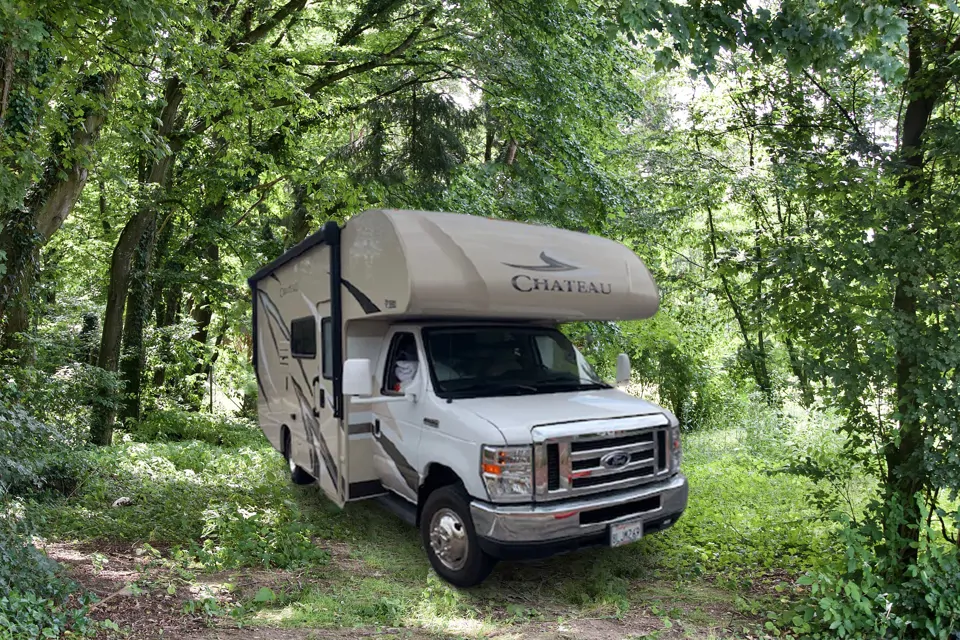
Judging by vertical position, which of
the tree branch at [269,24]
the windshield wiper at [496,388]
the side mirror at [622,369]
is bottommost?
the windshield wiper at [496,388]

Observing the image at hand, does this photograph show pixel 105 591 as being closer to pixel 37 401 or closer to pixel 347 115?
pixel 37 401

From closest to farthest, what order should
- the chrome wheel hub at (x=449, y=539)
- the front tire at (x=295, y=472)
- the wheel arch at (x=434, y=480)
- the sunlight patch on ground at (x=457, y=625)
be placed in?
the sunlight patch on ground at (x=457, y=625), the chrome wheel hub at (x=449, y=539), the wheel arch at (x=434, y=480), the front tire at (x=295, y=472)

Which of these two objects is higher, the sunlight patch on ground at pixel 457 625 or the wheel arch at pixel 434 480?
the wheel arch at pixel 434 480

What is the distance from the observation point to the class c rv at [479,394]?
502 cm

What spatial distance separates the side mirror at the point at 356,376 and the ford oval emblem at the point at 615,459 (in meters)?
2.07

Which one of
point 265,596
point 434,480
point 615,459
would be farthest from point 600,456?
point 265,596

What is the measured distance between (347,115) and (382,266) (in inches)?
381

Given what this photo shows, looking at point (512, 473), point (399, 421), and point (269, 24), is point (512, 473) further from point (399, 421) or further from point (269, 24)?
point (269, 24)

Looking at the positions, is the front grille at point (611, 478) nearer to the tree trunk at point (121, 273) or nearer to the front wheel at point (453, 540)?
the front wheel at point (453, 540)

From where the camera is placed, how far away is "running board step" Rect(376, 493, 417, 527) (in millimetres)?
5941

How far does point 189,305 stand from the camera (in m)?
22.6

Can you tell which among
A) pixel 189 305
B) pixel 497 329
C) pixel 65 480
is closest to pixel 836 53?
pixel 497 329

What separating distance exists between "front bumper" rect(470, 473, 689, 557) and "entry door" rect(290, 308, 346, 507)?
2.08 metres

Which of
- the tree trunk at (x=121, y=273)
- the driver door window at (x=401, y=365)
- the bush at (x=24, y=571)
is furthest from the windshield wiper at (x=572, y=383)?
the tree trunk at (x=121, y=273)
